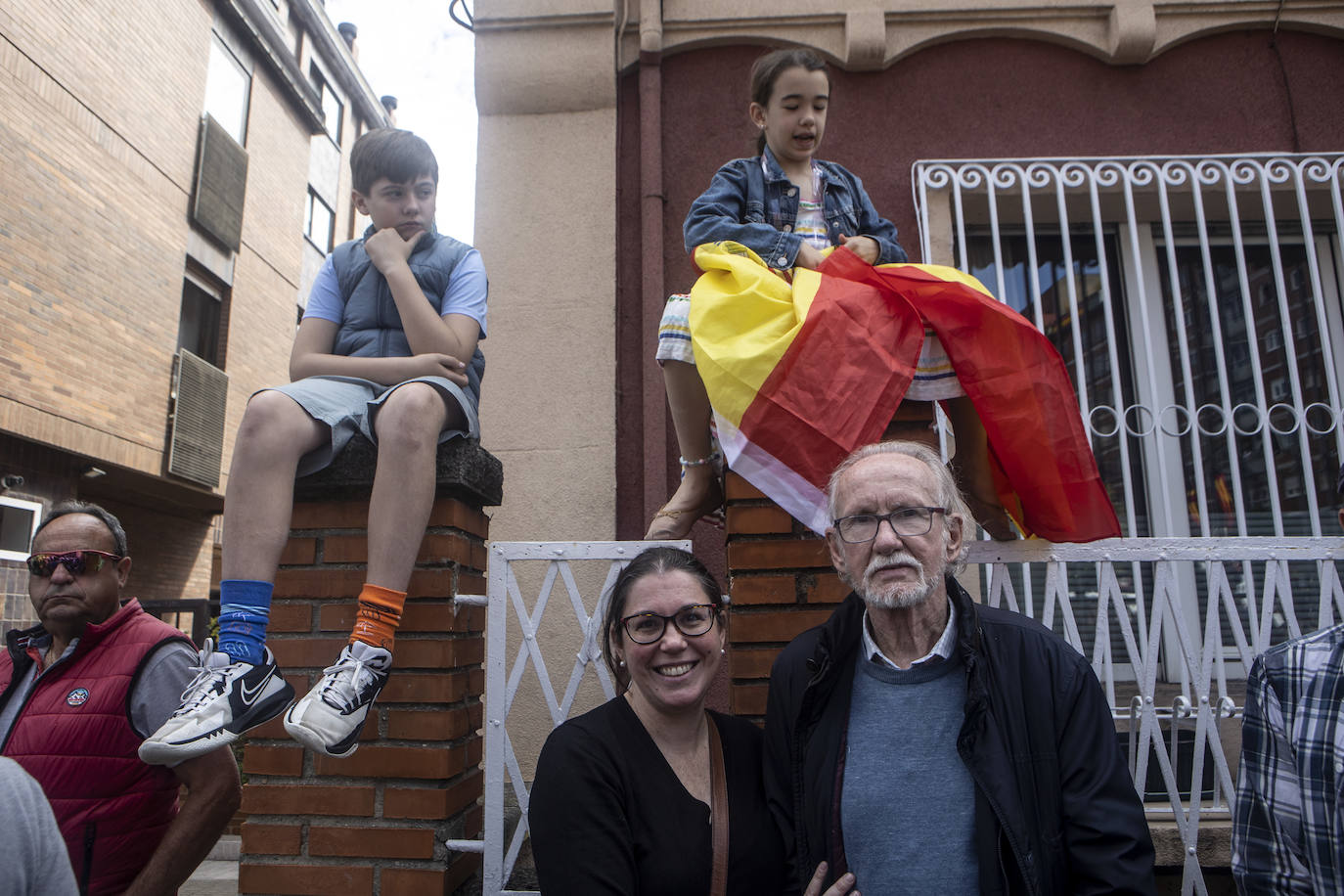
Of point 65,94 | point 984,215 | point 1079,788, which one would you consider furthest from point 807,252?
point 65,94

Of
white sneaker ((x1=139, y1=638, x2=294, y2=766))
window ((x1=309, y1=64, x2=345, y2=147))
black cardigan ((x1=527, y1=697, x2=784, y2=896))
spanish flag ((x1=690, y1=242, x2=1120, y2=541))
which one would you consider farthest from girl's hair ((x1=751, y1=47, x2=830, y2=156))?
window ((x1=309, y1=64, x2=345, y2=147))

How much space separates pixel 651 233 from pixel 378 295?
2.14m

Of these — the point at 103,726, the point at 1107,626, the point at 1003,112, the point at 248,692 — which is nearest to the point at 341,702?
the point at 248,692

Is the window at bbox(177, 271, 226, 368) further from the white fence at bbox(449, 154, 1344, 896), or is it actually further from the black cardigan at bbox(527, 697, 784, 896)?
the black cardigan at bbox(527, 697, 784, 896)

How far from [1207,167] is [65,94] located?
40.0 feet

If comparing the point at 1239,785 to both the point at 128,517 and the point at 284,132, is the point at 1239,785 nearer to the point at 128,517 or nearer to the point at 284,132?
the point at 128,517

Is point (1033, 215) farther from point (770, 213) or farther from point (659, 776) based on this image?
point (659, 776)

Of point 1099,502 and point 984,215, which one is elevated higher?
point 984,215

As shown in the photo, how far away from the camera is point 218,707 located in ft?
6.23

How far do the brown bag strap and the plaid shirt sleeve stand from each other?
97 centimetres

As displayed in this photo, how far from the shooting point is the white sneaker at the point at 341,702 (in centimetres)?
194

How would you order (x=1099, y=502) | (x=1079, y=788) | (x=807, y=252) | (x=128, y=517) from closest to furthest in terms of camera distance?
(x=1079, y=788) < (x=1099, y=502) < (x=807, y=252) < (x=128, y=517)

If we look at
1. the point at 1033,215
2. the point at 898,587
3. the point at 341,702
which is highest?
the point at 1033,215

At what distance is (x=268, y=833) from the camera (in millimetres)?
2312
